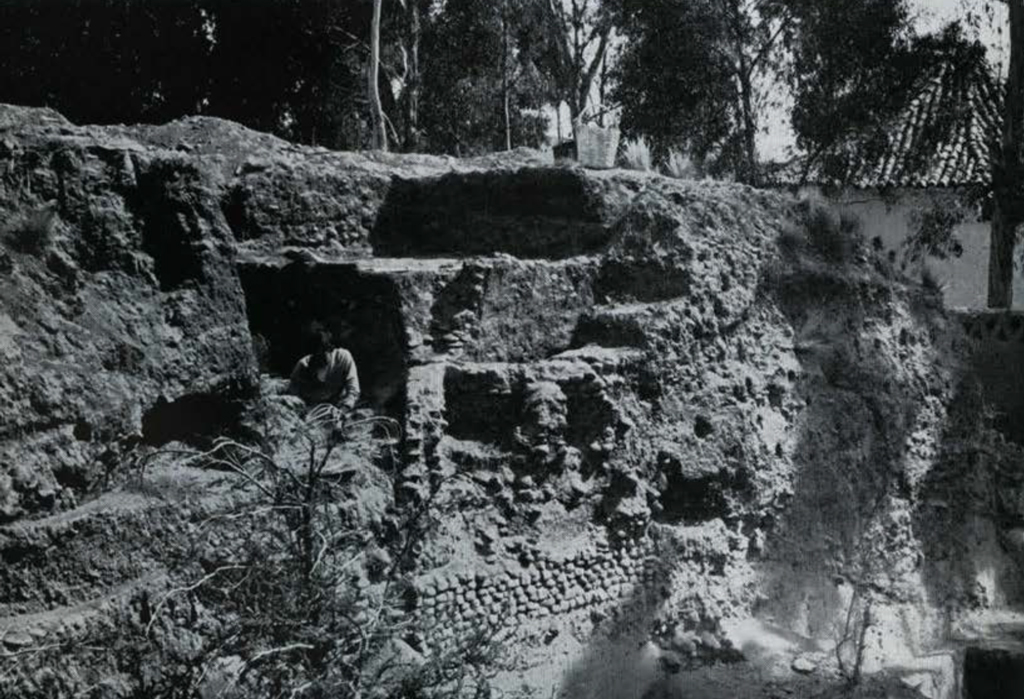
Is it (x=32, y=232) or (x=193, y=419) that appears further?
(x=193, y=419)

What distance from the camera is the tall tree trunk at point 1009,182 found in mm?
18125

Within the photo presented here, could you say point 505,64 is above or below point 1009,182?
above

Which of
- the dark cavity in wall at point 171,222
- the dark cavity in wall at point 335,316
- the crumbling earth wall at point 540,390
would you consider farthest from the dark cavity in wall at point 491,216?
the dark cavity in wall at point 171,222

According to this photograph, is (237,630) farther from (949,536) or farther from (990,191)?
(990,191)

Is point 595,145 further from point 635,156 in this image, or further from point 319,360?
point 319,360

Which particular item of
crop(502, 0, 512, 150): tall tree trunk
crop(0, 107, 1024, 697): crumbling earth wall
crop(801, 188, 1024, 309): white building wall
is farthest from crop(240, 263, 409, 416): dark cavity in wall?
crop(801, 188, 1024, 309): white building wall

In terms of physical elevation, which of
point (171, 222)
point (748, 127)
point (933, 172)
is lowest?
point (171, 222)

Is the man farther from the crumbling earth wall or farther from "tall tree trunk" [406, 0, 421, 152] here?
"tall tree trunk" [406, 0, 421, 152]

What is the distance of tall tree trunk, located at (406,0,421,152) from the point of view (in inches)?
878

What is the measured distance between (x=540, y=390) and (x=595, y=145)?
20.4 ft

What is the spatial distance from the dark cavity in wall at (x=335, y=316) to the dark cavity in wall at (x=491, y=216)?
1.93 meters

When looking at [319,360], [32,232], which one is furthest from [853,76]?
[32,232]

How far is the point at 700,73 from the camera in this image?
22.1 meters

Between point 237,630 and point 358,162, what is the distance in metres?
8.32
